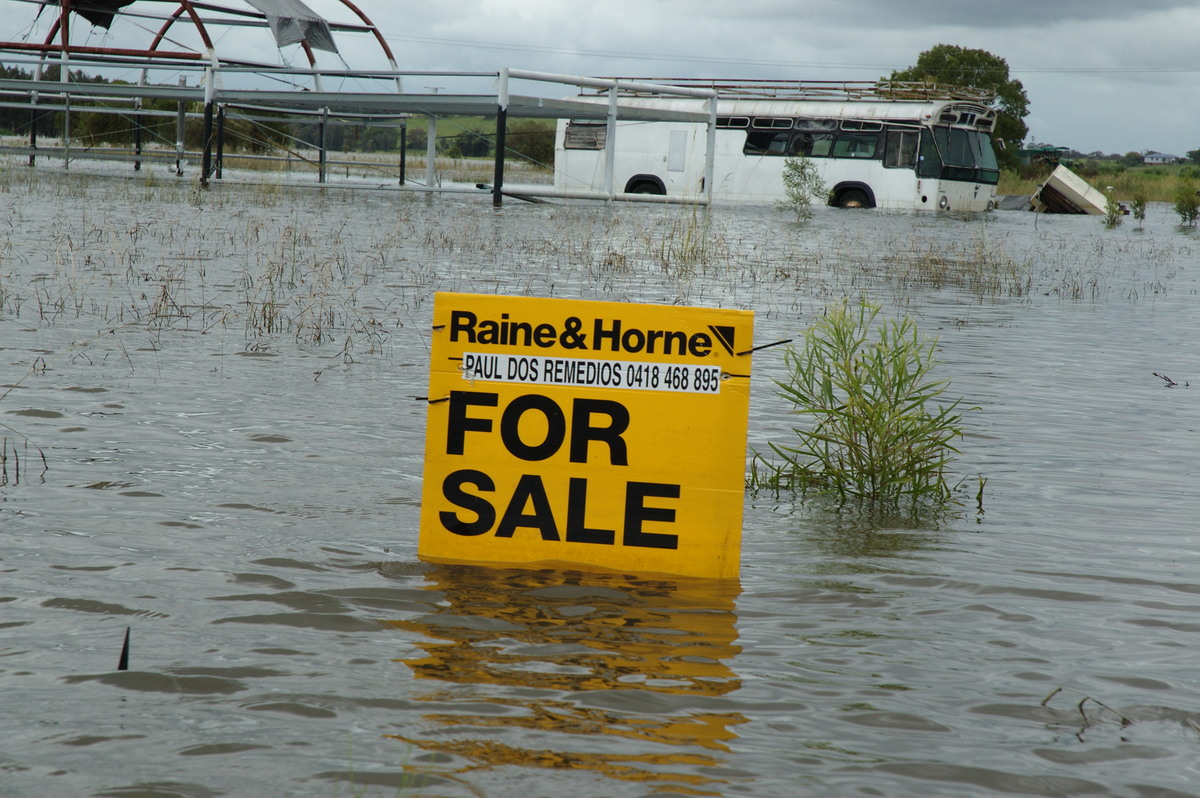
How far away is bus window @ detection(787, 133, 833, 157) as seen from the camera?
30356 mm

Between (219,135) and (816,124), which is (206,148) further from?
(816,124)

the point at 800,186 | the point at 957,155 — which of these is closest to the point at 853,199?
the point at 957,155

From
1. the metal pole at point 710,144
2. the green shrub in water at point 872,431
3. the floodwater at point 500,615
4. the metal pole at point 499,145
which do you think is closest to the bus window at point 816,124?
the metal pole at point 710,144

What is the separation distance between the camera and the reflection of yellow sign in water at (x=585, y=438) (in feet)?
10.9

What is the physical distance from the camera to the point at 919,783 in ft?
7.11

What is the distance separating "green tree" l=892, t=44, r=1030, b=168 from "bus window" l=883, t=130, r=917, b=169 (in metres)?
35.4

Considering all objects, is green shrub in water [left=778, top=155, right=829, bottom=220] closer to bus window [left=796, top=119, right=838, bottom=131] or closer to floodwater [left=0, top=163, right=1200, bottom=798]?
bus window [left=796, top=119, right=838, bottom=131]

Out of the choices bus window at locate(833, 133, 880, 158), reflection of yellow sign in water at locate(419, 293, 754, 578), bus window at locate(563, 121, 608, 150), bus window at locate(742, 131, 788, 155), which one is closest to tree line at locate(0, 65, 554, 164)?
bus window at locate(563, 121, 608, 150)

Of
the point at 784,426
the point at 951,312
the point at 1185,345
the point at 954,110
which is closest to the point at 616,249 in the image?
the point at 951,312

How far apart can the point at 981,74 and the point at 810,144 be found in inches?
1494

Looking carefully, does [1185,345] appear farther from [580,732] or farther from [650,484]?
[580,732]

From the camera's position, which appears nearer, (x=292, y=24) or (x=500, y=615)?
(x=500, y=615)

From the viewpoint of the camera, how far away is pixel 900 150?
29.1 m

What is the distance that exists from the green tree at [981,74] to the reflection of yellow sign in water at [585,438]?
62890 millimetres
